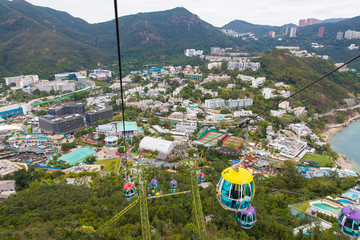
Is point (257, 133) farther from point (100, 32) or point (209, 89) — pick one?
point (100, 32)

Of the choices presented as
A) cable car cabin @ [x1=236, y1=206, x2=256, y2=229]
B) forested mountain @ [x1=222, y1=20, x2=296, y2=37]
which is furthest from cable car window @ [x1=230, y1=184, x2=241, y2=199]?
forested mountain @ [x1=222, y1=20, x2=296, y2=37]

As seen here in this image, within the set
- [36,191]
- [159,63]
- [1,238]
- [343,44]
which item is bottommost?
[36,191]

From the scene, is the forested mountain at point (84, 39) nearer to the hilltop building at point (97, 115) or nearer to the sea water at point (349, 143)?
the hilltop building at point (97, 115)

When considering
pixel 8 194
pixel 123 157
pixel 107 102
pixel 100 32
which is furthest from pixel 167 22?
pixel 8 194

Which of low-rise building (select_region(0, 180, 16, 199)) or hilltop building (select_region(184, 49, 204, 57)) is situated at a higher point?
hilltop building (select_region(184, 49, 204, 57))

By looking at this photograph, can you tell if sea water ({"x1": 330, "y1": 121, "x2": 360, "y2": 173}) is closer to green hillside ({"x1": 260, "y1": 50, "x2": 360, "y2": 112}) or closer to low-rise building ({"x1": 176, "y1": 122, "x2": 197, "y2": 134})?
green hillside ({"x1": 260, "y1": 50, "x2": 360, "y2": 112})

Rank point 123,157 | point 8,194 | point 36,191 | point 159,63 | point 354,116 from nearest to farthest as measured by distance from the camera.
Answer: point 36,191 < point 8,194 < point 123,157 < point 354,116 < point 159,63

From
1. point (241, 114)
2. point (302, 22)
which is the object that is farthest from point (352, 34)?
point (241, 114)
